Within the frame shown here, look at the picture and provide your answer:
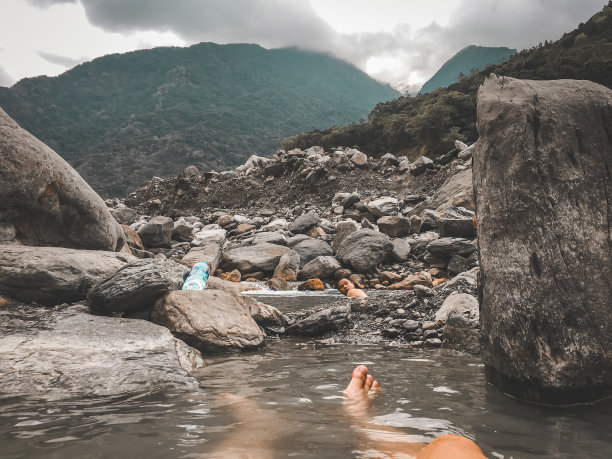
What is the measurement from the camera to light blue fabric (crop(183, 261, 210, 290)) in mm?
5848

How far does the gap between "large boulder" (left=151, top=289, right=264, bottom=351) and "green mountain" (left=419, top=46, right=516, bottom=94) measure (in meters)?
155

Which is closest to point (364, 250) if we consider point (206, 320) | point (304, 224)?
point (304, 224)

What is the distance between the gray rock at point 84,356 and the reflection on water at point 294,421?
18 centimetres

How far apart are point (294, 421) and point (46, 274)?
3.56 metres

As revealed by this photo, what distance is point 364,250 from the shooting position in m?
10.8

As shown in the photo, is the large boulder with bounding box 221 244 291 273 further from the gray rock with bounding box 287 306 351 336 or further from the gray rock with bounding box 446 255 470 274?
the gray rock with bounding box 287 306 351 336

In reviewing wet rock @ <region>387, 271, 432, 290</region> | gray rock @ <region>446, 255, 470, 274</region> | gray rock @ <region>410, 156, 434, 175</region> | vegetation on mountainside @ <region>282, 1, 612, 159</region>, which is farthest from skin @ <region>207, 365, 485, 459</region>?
vegetation on mountainside @ <region>282, 1, 612, 159</region>

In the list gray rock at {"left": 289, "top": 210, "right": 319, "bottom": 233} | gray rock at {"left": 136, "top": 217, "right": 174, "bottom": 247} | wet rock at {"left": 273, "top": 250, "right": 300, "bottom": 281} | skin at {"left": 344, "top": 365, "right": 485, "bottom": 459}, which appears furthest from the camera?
gray rock at {"left": 289, "top": 210, "right": 319, "bottom": 233}

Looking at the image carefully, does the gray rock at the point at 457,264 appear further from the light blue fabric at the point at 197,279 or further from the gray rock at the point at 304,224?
the light blue fabric at the point at 197,279

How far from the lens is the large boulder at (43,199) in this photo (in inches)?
199

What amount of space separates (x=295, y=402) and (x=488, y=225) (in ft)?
6.39

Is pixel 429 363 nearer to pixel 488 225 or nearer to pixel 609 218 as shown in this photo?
pixel 488 225

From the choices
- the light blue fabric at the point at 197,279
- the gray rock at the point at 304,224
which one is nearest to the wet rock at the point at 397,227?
the gray rock at the point at 304,224

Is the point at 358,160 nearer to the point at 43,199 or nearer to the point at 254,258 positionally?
the point at 254,258
